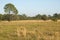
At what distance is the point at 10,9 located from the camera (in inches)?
2896

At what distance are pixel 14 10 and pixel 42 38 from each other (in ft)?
208

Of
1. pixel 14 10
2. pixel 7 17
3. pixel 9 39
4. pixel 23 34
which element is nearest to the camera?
pixel 9 39

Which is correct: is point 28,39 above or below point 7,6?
below

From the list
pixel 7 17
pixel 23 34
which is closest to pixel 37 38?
pixel 23 34

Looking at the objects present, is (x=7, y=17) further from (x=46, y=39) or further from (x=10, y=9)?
(x=46, y=39)

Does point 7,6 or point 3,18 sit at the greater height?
point 7,6

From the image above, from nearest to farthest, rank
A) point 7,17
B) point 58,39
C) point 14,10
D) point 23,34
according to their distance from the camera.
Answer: point 58,39 < point 23,34 < point 7,17 < point 14,10

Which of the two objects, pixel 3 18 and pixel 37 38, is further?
pixel 3 18

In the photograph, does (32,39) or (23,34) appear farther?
(23,34)

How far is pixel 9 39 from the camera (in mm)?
9906

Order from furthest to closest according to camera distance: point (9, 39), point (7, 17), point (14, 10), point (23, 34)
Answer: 1. point (14, 10)
2. point (7, 17)
3. point (23, 34)
4. point (9, 39)

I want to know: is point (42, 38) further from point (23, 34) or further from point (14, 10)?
point (14, 10)

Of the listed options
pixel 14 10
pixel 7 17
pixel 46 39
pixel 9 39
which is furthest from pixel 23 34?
pixel 14 10

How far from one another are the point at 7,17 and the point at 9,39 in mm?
55373
